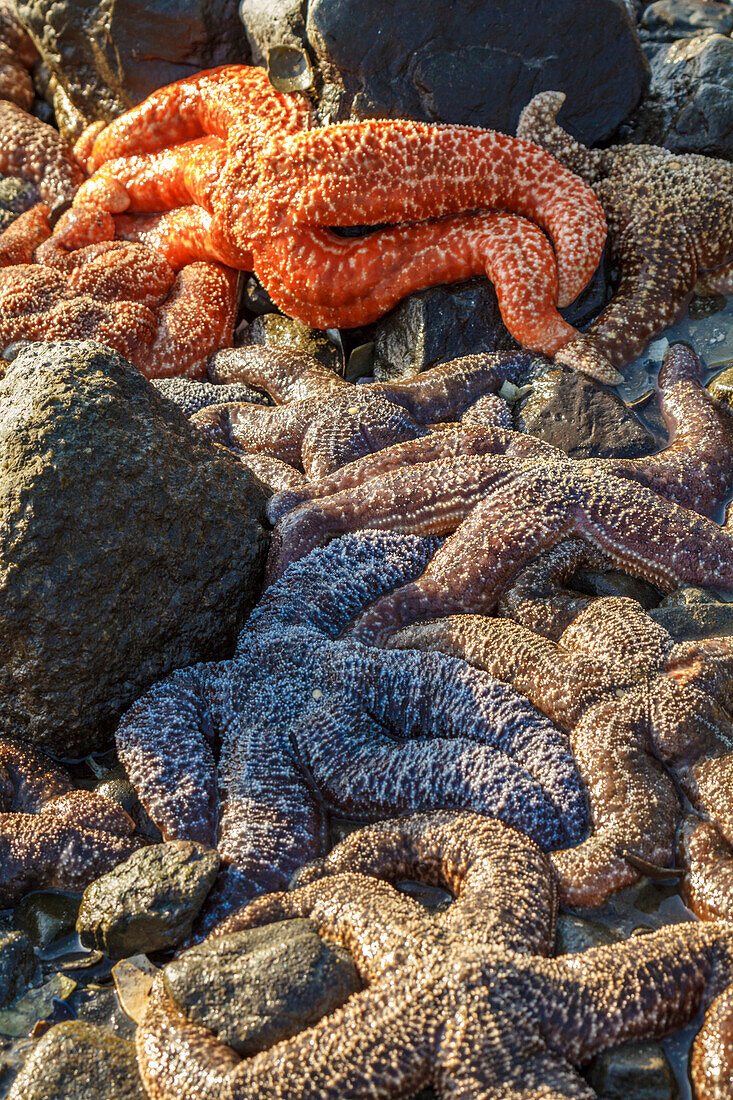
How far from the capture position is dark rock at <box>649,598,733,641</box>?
3.61 meters

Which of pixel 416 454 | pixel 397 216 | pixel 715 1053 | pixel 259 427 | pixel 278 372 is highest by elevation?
pixel 397 216

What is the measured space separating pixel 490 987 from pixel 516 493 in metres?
2.17

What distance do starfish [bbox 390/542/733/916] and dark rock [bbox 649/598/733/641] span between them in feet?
0.39

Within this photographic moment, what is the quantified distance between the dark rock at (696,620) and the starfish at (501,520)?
0.23m

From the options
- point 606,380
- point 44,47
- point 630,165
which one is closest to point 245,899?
point 606,380

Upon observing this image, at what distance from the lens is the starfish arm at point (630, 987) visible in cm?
243

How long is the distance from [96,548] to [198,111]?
158 inches

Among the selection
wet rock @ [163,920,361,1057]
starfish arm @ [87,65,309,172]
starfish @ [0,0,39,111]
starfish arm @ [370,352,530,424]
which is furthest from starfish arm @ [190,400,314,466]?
starfish @ [0,0,39,111]

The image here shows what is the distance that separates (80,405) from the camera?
3.46m

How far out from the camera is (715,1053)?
2.41 m

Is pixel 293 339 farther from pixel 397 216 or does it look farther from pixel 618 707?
pixel 618 707

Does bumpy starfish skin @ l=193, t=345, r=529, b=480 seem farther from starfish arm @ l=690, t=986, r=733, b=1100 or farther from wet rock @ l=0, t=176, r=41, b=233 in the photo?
wet rock @ l=0, t=176, r=41, b=233

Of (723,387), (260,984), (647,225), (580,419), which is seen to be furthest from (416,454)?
(260,984)

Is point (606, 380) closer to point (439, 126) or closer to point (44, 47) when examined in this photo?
point (439, 126)
